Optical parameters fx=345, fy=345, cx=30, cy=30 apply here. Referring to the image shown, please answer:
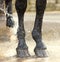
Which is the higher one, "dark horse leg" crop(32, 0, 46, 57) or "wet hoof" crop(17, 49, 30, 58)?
"dark horse leg" crop(32, 0, 46, 57)

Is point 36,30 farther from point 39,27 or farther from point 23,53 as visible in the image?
point 23,53

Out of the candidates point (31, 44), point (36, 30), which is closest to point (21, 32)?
point (36, 30)

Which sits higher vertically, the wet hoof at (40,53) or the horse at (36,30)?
the horse at (36,30)

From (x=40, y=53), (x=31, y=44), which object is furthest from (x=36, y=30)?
(x=31, y=44)

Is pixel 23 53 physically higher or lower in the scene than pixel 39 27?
lower

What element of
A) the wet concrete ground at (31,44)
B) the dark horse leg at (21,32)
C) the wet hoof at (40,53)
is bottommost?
the wet concrete ground at (31,44)

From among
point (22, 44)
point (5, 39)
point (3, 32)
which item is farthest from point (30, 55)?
point (3, 32)

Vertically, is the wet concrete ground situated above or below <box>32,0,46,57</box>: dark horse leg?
below

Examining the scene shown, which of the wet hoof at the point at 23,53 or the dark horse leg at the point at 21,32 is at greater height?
the dark horse leg at the point at 21,32

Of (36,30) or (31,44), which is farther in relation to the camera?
(31,44)

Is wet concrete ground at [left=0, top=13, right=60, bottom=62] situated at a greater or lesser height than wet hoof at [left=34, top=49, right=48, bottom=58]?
lesser

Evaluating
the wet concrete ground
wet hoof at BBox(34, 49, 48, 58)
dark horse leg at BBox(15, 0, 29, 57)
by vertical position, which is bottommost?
the wet concrete ground

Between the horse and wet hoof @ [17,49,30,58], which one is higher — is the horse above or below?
above

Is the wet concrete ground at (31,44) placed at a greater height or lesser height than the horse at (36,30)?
lesser
